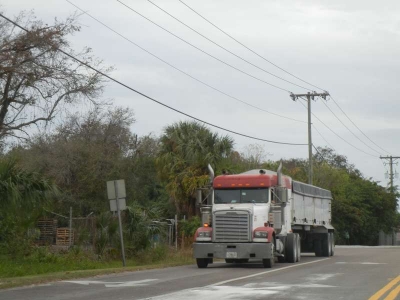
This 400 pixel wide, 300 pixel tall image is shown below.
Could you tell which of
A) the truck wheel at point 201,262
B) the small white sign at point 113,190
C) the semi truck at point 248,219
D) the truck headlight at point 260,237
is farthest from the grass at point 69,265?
the truck headlight at point 260,237

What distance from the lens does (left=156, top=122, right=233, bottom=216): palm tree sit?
138 ft

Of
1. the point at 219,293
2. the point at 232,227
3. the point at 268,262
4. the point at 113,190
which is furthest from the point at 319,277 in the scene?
the point at 113,190

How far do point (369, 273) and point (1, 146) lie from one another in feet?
48.6

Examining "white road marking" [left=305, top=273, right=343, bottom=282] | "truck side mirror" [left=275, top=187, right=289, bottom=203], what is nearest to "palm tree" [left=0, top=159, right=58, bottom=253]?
"white road marking" [left=305, top=273, right=343, bottom=282]

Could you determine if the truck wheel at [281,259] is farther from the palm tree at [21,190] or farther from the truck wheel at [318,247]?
the palm tree at [21,190]

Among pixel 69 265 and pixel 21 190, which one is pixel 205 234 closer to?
pixel 69 265

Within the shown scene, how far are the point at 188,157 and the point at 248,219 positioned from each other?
17.0 meters

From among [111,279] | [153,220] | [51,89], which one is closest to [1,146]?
[51,89]

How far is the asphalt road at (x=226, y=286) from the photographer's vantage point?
15.0 meters

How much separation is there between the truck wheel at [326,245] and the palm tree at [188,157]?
809 cm

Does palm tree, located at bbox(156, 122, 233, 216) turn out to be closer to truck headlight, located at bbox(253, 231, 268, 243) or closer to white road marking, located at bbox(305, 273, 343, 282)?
truck headlight, located at bbox(253, 231, 268, 243)

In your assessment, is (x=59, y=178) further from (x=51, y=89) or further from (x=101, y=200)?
(x=51, y=89)

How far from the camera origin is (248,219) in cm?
2569

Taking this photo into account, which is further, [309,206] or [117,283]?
[309,206]
